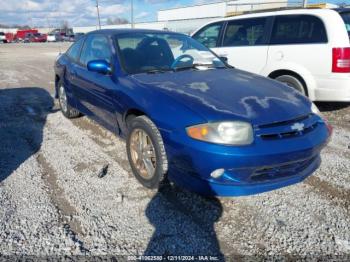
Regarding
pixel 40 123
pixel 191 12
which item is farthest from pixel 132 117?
pixel 191 12

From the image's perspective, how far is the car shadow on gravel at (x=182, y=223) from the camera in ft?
7.39

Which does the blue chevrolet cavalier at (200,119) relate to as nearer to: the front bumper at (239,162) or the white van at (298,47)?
the front bumper at (239,162)

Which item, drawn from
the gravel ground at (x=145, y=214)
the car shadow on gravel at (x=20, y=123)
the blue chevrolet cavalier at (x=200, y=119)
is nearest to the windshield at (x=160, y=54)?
the blue chevrolet cavalier at (x=200, y=119)

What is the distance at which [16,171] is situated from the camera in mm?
3467

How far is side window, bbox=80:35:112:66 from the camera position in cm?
379

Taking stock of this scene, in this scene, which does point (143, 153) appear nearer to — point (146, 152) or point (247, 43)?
point (146, 152)

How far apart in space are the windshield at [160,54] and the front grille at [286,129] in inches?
59.4

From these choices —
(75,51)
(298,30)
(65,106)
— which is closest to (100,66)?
(75,51)

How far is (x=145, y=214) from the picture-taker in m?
2.67

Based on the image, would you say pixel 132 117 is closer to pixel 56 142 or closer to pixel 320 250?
pixel 56 142

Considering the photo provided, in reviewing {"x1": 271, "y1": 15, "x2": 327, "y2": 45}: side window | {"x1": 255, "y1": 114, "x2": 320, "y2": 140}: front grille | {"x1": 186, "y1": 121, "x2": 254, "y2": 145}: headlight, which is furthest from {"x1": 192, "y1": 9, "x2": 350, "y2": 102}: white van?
{"x1": 186, "y1": 121, "x2": 254, "y2": 145}: headlight

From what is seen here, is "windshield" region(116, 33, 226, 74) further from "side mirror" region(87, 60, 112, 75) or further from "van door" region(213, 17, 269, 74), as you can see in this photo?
"van door" region(213, 17, 269, 74)

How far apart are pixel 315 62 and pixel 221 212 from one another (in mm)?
3498

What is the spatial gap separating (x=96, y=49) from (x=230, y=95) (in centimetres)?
225
